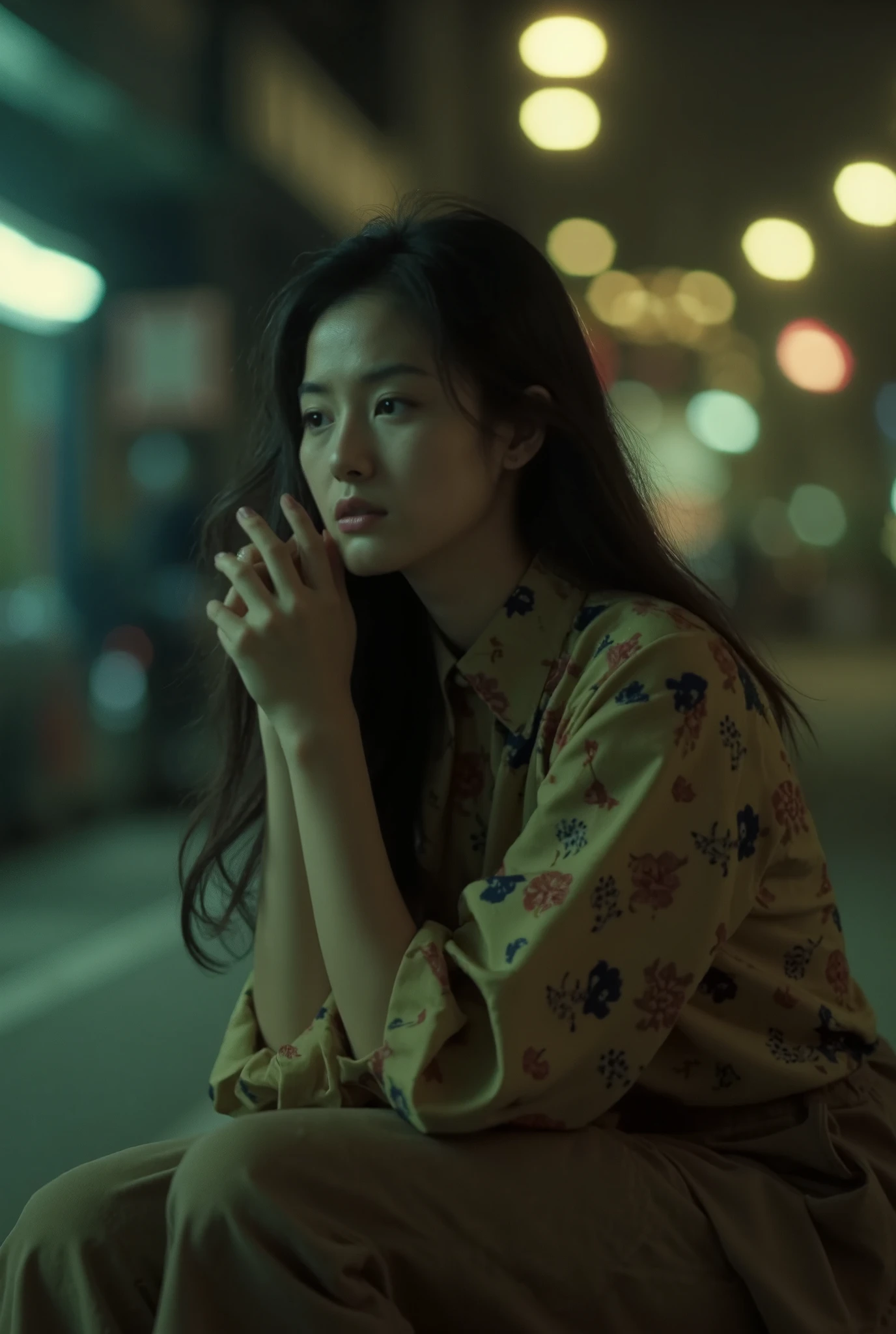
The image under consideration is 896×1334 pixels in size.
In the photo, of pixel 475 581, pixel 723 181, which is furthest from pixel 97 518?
pixel 475 581

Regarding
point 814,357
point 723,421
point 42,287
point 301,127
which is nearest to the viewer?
point 42,287

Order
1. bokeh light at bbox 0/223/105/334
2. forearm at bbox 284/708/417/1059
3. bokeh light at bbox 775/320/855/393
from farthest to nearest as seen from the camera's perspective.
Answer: bokeh light at bbox 775/320/855/393
bokeh light at bbox 0/223/105/334
forearm at bbox 284/708/417/1059

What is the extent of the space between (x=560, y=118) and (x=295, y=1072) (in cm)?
276

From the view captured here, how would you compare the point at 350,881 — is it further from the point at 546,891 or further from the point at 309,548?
the point at 309,548

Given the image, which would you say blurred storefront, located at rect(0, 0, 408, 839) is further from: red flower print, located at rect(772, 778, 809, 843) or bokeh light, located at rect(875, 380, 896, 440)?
red flower print, located at rect(772, 778, 809, 843)

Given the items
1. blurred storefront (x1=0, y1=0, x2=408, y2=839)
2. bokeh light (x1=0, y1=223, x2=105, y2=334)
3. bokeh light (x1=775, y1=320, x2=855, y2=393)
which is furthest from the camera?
bokeh light (x1=775, y1=320, x2=855, y2=393)

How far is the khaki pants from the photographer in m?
0.76

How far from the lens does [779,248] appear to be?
323 centimetres

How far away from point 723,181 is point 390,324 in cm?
241

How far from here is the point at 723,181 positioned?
3.17m

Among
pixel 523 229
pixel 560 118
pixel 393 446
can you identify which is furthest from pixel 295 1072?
pixel 560 118

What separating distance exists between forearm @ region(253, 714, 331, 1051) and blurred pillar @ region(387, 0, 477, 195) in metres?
2.48

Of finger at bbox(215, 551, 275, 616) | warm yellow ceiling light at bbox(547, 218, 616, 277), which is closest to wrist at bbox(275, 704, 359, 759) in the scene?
finger at bbox(215, 551, 275, 616)

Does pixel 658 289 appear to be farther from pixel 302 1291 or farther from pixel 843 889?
pixel 302 1291
